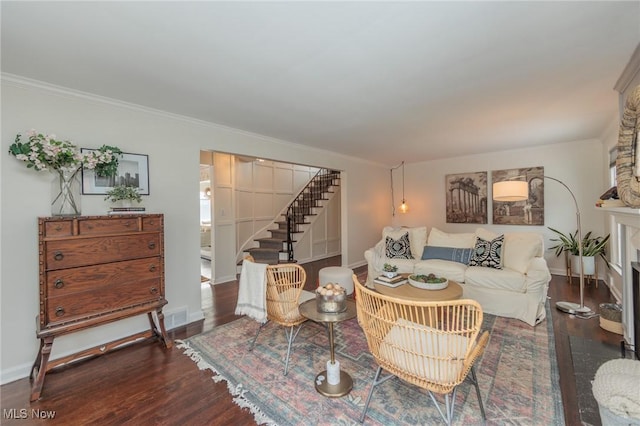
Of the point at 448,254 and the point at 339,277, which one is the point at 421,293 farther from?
the point at 448,254

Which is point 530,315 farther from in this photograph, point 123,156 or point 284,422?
point 123,156

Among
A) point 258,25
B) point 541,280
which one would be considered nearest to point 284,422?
point 258,25

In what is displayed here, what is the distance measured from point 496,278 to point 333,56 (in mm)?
3286

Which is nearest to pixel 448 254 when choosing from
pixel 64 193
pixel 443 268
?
pixel 443 268

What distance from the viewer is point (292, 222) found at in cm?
660

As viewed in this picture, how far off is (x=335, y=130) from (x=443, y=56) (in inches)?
81.7

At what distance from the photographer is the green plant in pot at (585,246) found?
442cm

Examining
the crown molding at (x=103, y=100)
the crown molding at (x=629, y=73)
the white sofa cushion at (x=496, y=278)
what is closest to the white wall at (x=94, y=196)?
the crown molding at (x=103, y=100)

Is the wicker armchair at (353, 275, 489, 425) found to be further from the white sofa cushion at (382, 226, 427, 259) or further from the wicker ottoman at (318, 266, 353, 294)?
the white sofa cushion at (382, 226, 427, 259)

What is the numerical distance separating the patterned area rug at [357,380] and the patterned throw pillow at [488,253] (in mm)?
898

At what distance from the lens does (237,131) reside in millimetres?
3840

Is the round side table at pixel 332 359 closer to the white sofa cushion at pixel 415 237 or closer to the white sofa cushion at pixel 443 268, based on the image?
the white sofa cushion at pixel 443 268

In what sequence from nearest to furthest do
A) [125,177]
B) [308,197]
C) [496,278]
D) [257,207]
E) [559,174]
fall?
[125,177] → [496,278] → [559,174] → [257,207] → [308,197]

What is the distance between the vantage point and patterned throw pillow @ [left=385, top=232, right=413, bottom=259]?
4.56m
